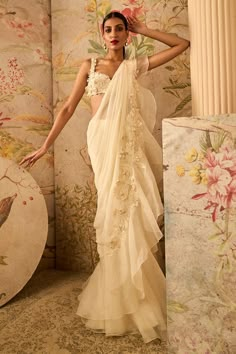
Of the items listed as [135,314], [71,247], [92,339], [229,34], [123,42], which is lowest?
[92,339]

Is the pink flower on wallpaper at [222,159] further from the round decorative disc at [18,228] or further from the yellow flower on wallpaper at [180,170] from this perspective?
the round decorative disc at [18,228]

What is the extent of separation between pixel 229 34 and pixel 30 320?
5.90ft

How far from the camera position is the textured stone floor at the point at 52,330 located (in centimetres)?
145

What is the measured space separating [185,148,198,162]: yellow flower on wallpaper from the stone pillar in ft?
1.07

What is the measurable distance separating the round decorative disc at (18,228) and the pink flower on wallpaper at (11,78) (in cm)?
65

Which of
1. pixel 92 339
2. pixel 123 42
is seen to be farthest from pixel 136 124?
pixel 92 339

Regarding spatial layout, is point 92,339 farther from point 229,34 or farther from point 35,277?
point 229,34

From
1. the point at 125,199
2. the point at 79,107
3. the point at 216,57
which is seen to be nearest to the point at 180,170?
the point at 125,199

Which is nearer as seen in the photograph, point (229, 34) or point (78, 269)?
point (229, 34)

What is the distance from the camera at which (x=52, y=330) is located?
1.61 m

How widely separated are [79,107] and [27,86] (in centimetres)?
44

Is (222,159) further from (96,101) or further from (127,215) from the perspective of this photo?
(96,101)

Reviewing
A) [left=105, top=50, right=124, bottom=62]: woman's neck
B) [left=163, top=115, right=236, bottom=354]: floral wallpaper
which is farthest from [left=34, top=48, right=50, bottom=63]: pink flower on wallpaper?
[left=163, top=115, right=236, bottom=354]: floral wallpaper

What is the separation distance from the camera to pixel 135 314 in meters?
1.56
